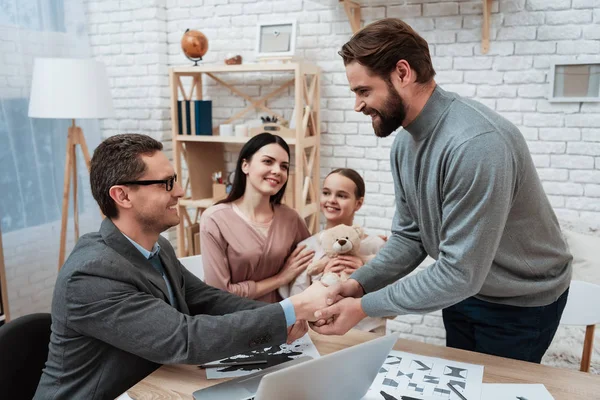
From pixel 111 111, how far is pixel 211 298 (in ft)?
5.92

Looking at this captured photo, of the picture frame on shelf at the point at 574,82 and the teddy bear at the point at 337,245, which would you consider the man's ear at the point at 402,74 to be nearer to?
the teddy bear at the point at 337,245

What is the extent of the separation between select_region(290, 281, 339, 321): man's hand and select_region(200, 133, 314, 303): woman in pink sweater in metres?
0.55

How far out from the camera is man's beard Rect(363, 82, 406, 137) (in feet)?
4.76

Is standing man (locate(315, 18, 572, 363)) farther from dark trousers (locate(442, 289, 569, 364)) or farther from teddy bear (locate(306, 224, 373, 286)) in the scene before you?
teddy bear (locate(306, 224, 373, 286))

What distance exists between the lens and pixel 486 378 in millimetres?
1372

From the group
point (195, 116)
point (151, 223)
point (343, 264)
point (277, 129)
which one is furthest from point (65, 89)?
point (343, 264)

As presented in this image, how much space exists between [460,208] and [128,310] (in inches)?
33.1

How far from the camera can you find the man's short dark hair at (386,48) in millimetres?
1389

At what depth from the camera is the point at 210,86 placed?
3719mm

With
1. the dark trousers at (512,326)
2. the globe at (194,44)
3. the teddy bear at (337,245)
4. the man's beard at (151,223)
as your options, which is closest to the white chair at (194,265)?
the teddy bear at (337,245)

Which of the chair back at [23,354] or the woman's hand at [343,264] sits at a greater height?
the woman's hand at [343,264]

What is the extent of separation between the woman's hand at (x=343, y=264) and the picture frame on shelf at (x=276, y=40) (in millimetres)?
1588

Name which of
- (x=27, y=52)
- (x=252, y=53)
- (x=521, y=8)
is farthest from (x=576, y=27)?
(x=27, y=52)

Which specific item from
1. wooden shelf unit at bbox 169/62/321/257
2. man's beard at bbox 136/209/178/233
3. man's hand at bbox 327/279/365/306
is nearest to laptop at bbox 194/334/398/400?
man's hand at bbox 327/279/365/306
